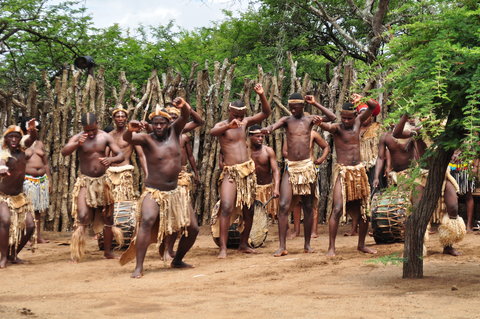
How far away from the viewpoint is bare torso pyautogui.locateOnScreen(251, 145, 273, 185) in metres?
9.44

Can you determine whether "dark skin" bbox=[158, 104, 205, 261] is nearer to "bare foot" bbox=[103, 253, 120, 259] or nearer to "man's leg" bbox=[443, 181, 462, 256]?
"bare foot" bbox=[103, 253, 120, 259]

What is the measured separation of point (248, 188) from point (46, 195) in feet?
11.4

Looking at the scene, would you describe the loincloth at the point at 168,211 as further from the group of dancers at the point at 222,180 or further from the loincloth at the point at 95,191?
the loincloth at the point at 95,191

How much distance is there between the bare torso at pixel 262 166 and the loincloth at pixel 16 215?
332 centimetres

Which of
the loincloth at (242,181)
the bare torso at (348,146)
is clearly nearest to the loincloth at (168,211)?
the loincloth at (242,181)

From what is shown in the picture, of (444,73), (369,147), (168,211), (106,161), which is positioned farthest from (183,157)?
(444,73)

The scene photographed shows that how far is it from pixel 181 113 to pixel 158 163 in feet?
1.91

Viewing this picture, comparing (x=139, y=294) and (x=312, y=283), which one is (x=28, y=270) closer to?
(x=139, y=294)

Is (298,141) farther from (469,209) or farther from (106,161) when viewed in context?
(469,209)

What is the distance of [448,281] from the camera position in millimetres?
5445

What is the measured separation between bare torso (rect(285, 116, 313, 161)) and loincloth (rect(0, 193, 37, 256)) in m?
3.31

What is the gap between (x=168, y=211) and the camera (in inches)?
269

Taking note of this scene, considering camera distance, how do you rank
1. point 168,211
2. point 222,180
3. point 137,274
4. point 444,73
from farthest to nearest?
point 222,180 → point 168,211 → point 137,274 → point 444,73

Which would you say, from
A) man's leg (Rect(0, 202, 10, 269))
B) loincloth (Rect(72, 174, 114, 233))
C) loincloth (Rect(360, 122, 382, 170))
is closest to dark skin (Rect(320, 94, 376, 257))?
loincloth (Rect(360, 122, 382, 170))
